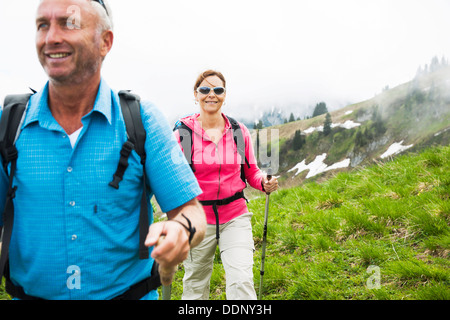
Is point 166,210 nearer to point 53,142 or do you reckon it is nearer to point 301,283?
point 53,142

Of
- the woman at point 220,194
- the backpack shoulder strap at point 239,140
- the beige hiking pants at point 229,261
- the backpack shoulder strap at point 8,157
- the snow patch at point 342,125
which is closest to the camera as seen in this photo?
the backpack shoulder strap at point 8,157

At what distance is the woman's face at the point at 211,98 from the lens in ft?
17.8

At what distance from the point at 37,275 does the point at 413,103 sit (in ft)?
547

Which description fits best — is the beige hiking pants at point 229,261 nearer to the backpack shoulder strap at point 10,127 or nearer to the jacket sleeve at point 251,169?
the jacket sleeve at point 251,169

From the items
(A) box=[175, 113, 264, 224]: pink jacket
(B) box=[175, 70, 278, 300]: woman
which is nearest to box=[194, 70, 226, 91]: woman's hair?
(B) box=[175, 70, 278, 300]: woman

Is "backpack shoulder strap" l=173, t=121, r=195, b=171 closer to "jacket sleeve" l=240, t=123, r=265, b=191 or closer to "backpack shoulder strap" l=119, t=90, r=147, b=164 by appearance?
"jacket sleeve" l=240, t=123, r=265, b=191

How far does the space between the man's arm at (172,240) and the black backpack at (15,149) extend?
29cm

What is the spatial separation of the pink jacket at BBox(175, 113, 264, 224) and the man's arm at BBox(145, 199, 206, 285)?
265cm

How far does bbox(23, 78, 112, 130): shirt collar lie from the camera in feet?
6.78

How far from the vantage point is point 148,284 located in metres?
2.26

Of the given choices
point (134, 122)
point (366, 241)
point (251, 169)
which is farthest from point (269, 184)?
point (134, 122)

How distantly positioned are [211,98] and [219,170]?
52.5 inches

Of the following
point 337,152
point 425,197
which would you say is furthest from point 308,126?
point 425,197

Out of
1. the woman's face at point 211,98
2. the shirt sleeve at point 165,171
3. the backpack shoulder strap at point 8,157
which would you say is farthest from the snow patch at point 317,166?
the backpack shoulder strap at point 8,157
